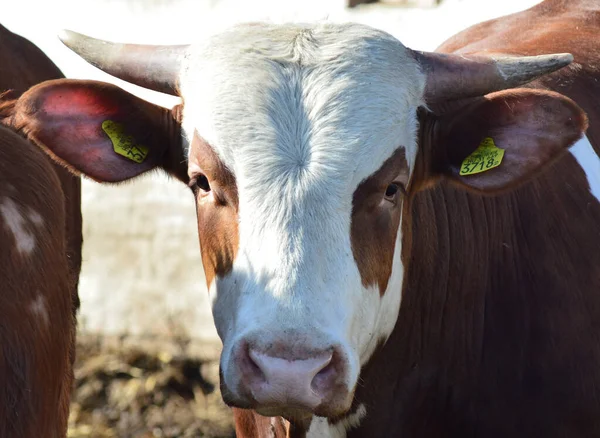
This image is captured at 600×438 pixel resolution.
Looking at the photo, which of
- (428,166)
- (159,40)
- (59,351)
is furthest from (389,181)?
(159,40)

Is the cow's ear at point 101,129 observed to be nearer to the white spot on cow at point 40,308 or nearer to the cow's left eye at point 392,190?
the white spot on cow at point 40,308

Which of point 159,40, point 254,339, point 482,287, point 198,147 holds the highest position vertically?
point 198,147

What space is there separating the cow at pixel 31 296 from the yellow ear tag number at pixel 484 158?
1267mm

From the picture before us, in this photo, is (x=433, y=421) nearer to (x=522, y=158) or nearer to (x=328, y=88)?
(x=522, y=158)

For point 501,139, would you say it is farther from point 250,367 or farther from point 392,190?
point 250,367

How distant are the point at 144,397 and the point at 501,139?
320 centimetres

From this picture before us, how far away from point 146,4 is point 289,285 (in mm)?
4199

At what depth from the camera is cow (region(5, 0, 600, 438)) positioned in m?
2.70

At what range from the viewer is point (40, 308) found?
295 centimetres

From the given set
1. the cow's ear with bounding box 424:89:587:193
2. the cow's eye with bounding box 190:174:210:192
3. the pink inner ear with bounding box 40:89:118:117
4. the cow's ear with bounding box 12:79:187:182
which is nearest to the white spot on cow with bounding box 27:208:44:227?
the cow's ear with bounding box 12:79:187:182

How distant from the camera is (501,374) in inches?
131

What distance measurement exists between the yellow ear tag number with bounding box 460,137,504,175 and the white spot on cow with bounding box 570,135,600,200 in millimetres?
710

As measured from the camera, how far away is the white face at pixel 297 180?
8.55ft

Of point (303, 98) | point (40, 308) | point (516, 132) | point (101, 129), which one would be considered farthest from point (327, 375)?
point (101, 129)
